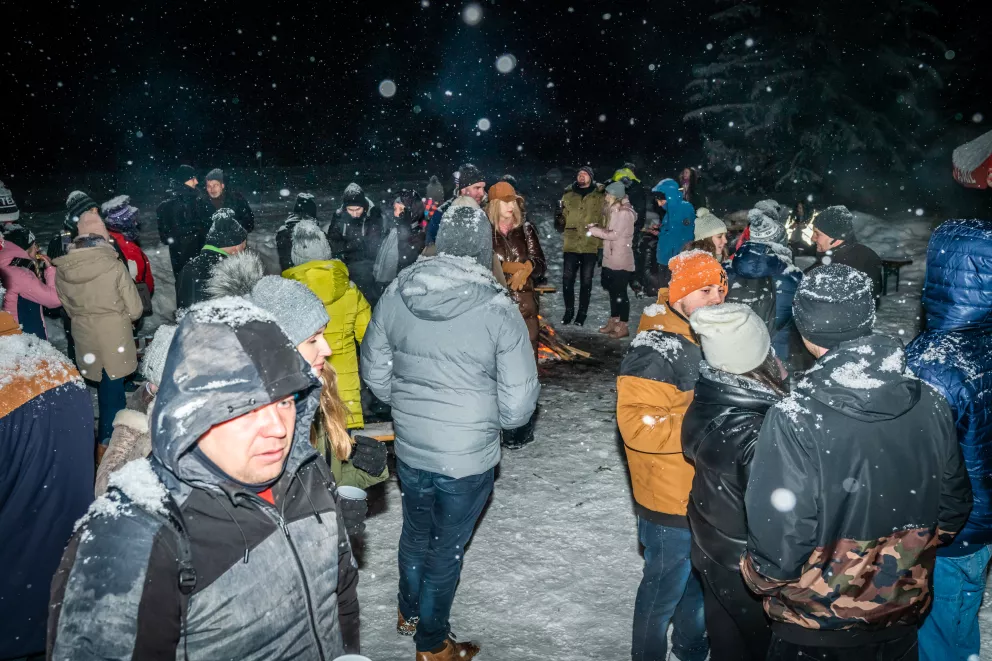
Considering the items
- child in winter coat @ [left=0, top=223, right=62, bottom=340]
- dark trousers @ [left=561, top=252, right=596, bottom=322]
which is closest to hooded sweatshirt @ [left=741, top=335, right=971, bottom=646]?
child in winter coat @ [left=0, top=223, right=62, bottom=340]

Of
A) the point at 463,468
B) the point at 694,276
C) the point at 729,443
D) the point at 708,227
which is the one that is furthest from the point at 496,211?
the point at 729,443

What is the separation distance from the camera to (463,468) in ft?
11.0

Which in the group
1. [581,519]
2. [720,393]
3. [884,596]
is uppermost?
[720,393]

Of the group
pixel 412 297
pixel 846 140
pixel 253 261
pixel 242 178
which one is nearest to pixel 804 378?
pixel 412 297

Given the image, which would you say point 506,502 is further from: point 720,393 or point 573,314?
point 573,314

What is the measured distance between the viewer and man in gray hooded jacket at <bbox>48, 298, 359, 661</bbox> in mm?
1482

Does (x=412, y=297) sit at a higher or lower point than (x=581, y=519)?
higher

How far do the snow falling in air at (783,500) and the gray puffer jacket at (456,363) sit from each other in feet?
4.57

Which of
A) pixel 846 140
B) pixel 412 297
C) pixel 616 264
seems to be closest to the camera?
pixel 412 297

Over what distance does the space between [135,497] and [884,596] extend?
2.46 m

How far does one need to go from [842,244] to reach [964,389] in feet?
11.8

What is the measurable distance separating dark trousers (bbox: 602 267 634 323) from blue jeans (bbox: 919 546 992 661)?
22.7 feet

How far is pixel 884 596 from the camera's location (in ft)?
7.63

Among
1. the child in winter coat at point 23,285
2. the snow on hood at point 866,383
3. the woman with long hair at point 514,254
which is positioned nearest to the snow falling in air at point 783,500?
the snow on hood at point 866,383
